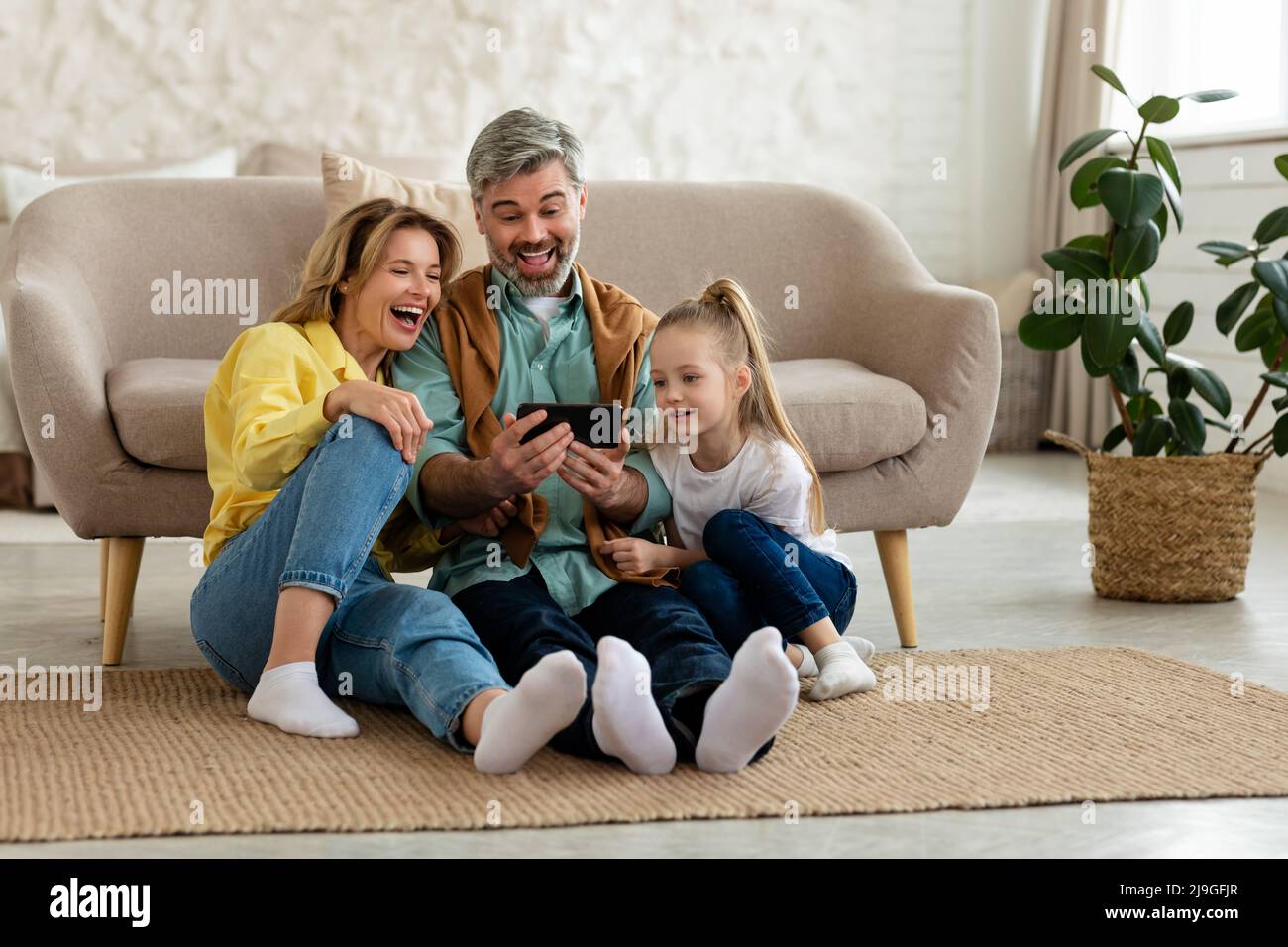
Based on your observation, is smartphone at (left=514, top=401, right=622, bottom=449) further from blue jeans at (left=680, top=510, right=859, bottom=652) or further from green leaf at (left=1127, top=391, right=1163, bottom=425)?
green leaf at (left=1127, top=391, right=1163, bottom=425)

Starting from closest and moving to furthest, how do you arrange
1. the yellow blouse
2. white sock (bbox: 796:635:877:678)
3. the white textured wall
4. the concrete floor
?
the concrete floor < the yellow blouse < white sock (bbox: 796:635:877:678) < the white textured wall

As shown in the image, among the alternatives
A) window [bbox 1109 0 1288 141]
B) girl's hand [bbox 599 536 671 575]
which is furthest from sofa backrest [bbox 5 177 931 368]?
window [bbox 1109 0 1288 141]

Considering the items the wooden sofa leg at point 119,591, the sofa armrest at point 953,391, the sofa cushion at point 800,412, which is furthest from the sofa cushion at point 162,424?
the sofa armrest at point 953,391

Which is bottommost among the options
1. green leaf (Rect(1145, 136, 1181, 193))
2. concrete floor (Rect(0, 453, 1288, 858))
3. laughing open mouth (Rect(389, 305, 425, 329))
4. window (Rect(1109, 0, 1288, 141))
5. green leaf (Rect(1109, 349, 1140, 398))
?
concrete floor (Rect(0, 453, 1288, 858))

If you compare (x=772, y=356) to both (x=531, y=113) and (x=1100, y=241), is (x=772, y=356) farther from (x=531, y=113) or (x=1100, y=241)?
(x=531, y=113)

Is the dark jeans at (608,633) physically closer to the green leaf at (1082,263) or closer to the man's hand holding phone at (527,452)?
the man's hand holding phone at (527,452)

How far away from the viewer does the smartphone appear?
Result: 188 cm

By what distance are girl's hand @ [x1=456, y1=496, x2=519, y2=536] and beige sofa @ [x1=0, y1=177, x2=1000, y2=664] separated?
0.51 metres

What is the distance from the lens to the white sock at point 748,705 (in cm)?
151

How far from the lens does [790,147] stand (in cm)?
540

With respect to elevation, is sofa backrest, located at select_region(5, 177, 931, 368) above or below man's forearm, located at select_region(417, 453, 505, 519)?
above

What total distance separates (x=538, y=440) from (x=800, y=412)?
0.64m
